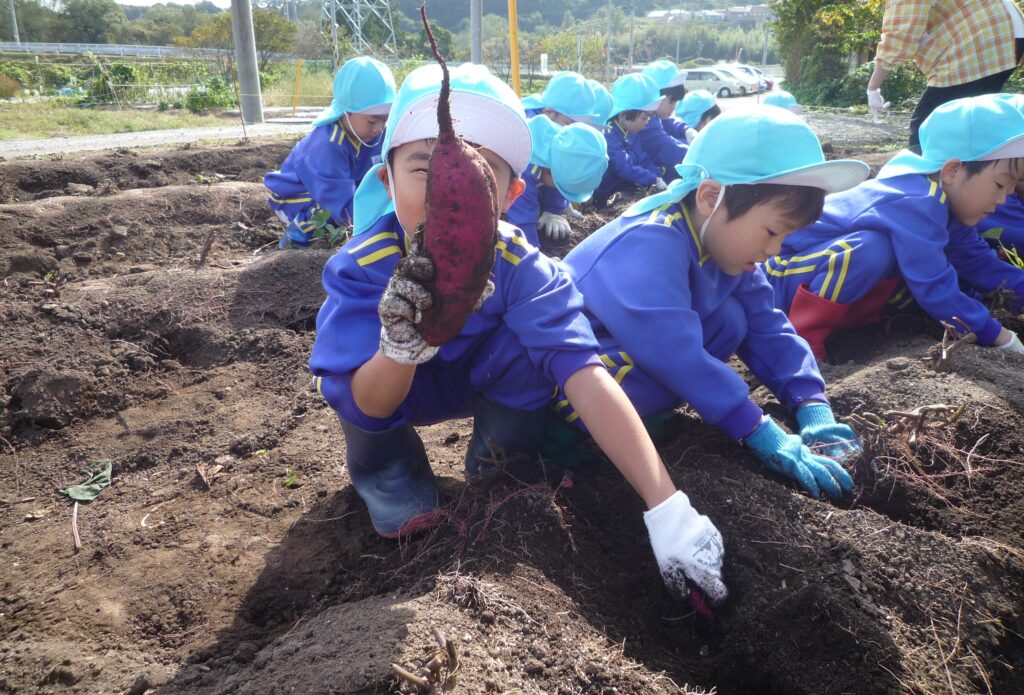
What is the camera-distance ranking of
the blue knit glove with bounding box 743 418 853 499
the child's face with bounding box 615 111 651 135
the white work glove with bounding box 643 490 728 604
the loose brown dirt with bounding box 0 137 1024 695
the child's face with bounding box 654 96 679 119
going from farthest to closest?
the child's face with bounding box 654 96 679 119 → the child's face with bounding box 615 111 651 135 → the blue knit glove with bounding box 743 418 853 499 → the white work glove with bounding box 643 490 728 604 → the loose brown dirt with bounding box 0 137 1024 695

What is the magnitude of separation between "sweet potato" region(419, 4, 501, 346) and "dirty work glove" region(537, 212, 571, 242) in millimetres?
3725

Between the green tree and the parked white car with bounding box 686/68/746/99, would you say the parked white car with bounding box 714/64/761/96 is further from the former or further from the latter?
the green tree

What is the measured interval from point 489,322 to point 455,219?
27.1 inches

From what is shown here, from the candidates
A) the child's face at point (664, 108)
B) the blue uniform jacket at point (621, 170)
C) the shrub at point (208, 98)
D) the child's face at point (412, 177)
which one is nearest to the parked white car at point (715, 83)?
the shrub at point (208, 98)

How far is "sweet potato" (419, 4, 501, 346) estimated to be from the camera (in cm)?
114

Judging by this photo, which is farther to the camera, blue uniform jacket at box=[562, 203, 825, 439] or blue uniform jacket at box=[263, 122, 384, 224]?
blue uniform jacket at box=[263, 122, 384, 224]

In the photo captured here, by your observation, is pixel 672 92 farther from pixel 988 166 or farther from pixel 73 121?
pixel 73 121

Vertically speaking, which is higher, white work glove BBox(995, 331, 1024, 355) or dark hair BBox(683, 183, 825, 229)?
dark hair BBox(683, 183, 825, 229)

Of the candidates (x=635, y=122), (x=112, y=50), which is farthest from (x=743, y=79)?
(x=112, y=50)

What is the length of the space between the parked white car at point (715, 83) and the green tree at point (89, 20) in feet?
109

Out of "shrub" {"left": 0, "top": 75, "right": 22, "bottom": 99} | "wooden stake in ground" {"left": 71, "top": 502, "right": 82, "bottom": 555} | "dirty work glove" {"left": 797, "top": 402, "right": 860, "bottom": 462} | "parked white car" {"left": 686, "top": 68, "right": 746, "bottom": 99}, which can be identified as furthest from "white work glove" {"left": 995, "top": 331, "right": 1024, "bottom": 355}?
"parked white car" {"left": 686, "top": 68, "right": 746, "bottom": 99}

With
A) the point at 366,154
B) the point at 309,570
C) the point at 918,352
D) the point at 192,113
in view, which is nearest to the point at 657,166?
the point at 366,154

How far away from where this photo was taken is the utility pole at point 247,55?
419 inches

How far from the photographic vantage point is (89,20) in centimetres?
4050
